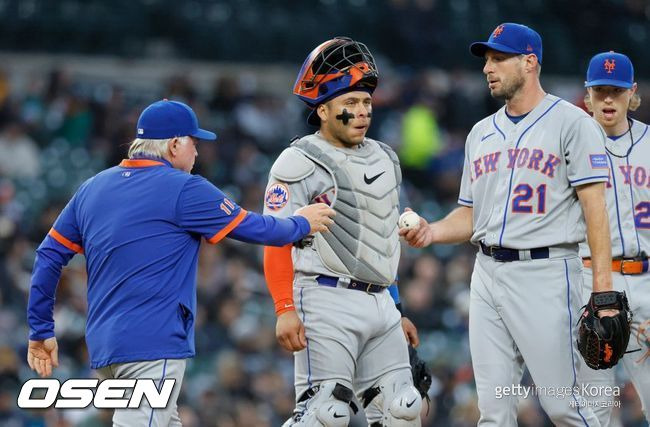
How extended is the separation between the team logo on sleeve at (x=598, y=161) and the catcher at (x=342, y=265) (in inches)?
38.5

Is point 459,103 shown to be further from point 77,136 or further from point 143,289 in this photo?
point 143,289

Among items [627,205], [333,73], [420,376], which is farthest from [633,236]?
[333,73]

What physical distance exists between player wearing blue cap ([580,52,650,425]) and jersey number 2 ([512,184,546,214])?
859mm

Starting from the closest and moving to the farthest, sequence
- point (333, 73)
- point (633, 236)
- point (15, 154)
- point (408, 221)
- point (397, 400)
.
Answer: point (397, 400) < point (333, 73) < point (408, 221) < point (633, 236) < point (15, 154)

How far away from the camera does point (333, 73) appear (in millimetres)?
5816

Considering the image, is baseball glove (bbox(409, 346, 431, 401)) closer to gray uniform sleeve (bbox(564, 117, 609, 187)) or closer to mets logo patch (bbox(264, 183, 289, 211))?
mets logo patch (bbox(264, 183, 289, 211))

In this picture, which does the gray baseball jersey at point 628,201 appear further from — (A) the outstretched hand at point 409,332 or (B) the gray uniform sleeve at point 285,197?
(B) the gray uniform sleeve at point 285,197

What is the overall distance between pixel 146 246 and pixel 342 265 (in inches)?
38.2

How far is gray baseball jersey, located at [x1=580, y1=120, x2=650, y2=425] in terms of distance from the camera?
6.30 metres

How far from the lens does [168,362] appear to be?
5281mm

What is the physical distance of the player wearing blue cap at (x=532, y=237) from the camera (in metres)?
5.56

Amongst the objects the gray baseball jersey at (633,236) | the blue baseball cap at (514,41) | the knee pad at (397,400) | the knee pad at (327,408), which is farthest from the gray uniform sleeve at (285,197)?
the gray baseball jersey at (633,236)

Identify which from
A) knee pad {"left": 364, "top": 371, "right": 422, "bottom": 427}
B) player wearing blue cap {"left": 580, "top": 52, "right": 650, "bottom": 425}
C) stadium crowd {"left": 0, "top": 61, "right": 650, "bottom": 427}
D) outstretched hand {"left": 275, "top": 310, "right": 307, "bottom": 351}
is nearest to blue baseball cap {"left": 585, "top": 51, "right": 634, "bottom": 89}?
player wearing blue cap {"left": 580, "top": 52, "right": 650, "bottom": 425}

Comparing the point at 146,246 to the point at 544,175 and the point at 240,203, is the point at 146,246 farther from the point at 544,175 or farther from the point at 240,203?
the point at 240,203
